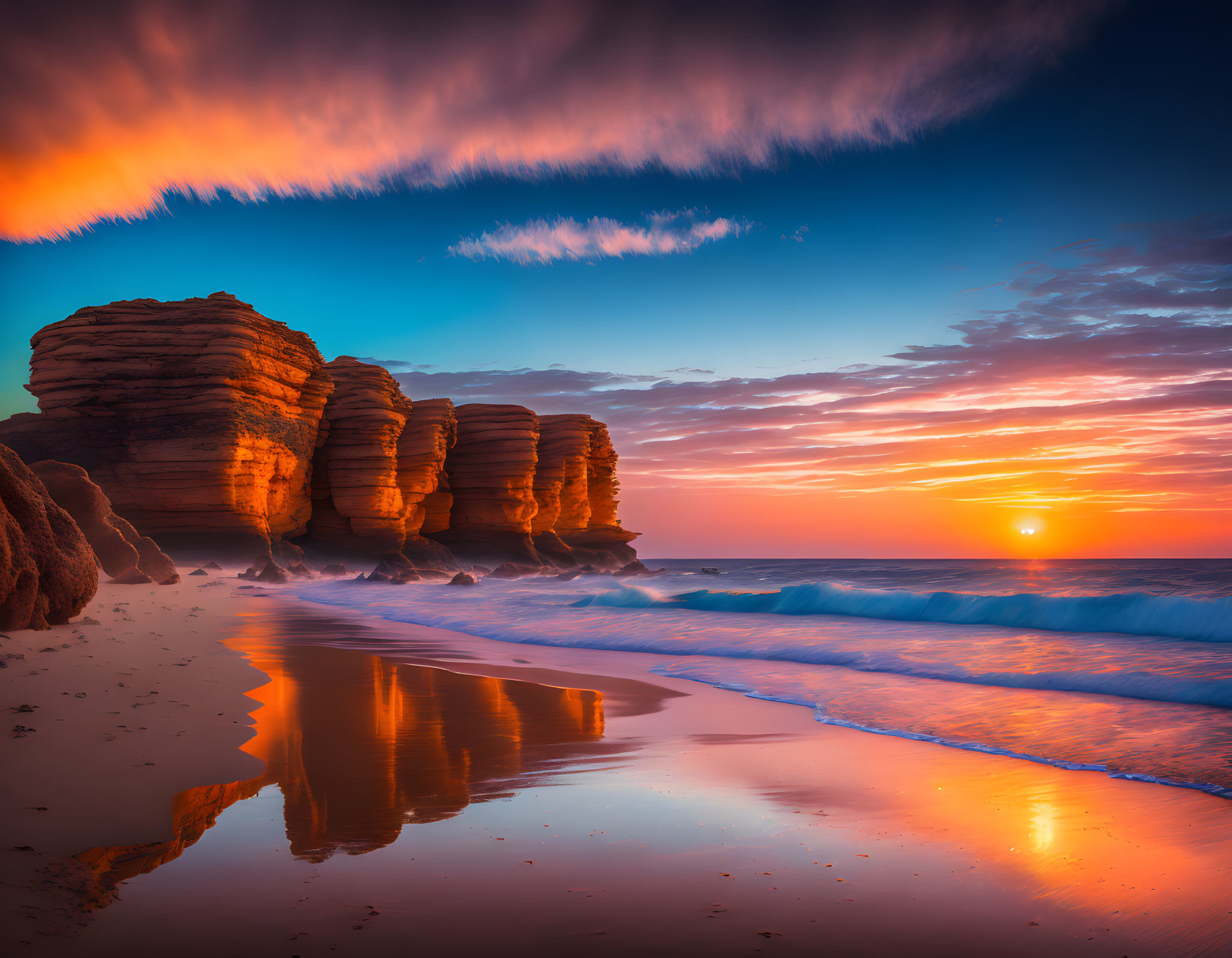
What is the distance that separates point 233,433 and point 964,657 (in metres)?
29.5

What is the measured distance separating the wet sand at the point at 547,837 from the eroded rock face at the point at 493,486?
41462mm

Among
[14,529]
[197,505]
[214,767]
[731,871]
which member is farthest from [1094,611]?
[197,505]

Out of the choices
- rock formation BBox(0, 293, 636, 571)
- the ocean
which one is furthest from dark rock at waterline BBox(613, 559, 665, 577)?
the ocean

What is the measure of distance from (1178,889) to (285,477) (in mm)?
36438

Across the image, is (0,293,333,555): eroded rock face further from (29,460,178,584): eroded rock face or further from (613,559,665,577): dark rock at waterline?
(613,559,665,577): dark rock at waterline

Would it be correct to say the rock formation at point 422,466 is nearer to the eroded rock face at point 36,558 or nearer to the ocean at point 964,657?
the ocean at point 964,657

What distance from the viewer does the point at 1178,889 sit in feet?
9.05

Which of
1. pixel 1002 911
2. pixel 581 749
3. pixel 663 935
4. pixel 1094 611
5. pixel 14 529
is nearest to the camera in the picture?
pixel 663 935

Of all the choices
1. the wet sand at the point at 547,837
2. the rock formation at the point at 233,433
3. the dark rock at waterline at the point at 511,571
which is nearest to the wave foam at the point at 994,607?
the wet sand at the point at 547,837

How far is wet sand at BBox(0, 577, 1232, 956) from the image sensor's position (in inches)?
90.1

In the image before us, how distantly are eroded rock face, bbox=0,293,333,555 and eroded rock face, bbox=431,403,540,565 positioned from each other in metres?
17.3

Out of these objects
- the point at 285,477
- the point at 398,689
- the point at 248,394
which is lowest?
the point at 398,689

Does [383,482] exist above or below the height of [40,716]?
above

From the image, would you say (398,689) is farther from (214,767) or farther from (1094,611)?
(1094,611)
